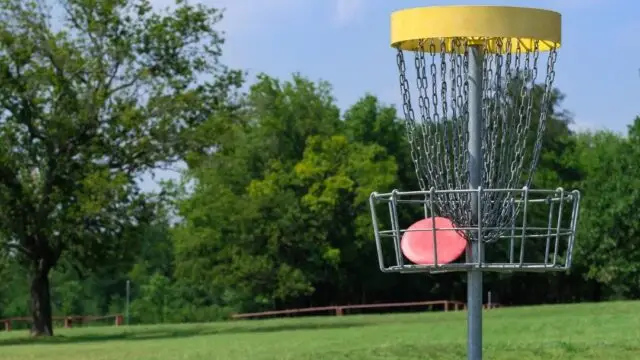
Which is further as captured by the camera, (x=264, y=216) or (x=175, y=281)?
(x=175, y=281)

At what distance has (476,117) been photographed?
5340 mm

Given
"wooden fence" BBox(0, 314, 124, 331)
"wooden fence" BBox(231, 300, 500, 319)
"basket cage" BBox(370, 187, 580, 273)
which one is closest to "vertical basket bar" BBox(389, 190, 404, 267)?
"basket cage" BBox(370, 187, 580, 273)

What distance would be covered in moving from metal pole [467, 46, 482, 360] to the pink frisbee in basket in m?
0.08

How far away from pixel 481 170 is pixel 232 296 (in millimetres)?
73601

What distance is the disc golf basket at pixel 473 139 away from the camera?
5.34 m

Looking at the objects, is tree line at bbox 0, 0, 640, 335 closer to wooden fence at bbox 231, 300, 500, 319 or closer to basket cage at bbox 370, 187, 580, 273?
wooden fence at bbox 231, 300, 500, 319

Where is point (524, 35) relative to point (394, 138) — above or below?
below

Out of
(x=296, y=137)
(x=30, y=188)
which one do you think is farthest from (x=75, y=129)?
(x=296, y=137)

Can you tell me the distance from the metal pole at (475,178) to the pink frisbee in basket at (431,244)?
83 millimetres

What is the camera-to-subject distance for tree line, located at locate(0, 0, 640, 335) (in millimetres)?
38688

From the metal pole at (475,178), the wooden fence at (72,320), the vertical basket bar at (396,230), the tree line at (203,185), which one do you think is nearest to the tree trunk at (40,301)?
the tree line at (203,185)

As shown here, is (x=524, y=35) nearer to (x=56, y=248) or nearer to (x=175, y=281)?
(x=56, y=248)

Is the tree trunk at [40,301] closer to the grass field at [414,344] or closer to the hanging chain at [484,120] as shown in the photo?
the grass field at [414,344]

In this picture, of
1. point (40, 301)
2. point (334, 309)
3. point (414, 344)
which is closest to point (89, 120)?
point (40, 301)
